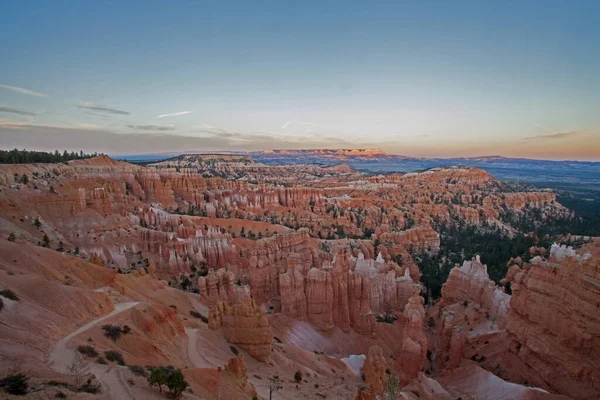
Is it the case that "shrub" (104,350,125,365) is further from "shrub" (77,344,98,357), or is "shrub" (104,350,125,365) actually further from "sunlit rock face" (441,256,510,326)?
"sunlit rock face" (441,256,510,326)

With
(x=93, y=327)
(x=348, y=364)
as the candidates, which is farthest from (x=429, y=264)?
(x=93, y=327)

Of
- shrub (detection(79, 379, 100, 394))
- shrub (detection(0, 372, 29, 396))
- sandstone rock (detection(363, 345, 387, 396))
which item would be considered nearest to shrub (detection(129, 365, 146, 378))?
shrub (detection(79, 379, 100, 394))

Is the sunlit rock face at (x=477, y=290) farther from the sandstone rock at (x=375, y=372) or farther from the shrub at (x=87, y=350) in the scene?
the shrub at (x=87, y=350)

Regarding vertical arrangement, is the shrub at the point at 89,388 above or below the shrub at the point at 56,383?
below

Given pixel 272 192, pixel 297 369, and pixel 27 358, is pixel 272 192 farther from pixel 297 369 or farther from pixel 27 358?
pixel 27 358

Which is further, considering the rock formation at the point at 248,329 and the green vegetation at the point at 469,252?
the green vegetation at the point at 469,252

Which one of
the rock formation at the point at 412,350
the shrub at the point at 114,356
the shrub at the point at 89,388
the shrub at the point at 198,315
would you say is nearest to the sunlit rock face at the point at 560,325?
the rock formation at the point at 412,350
